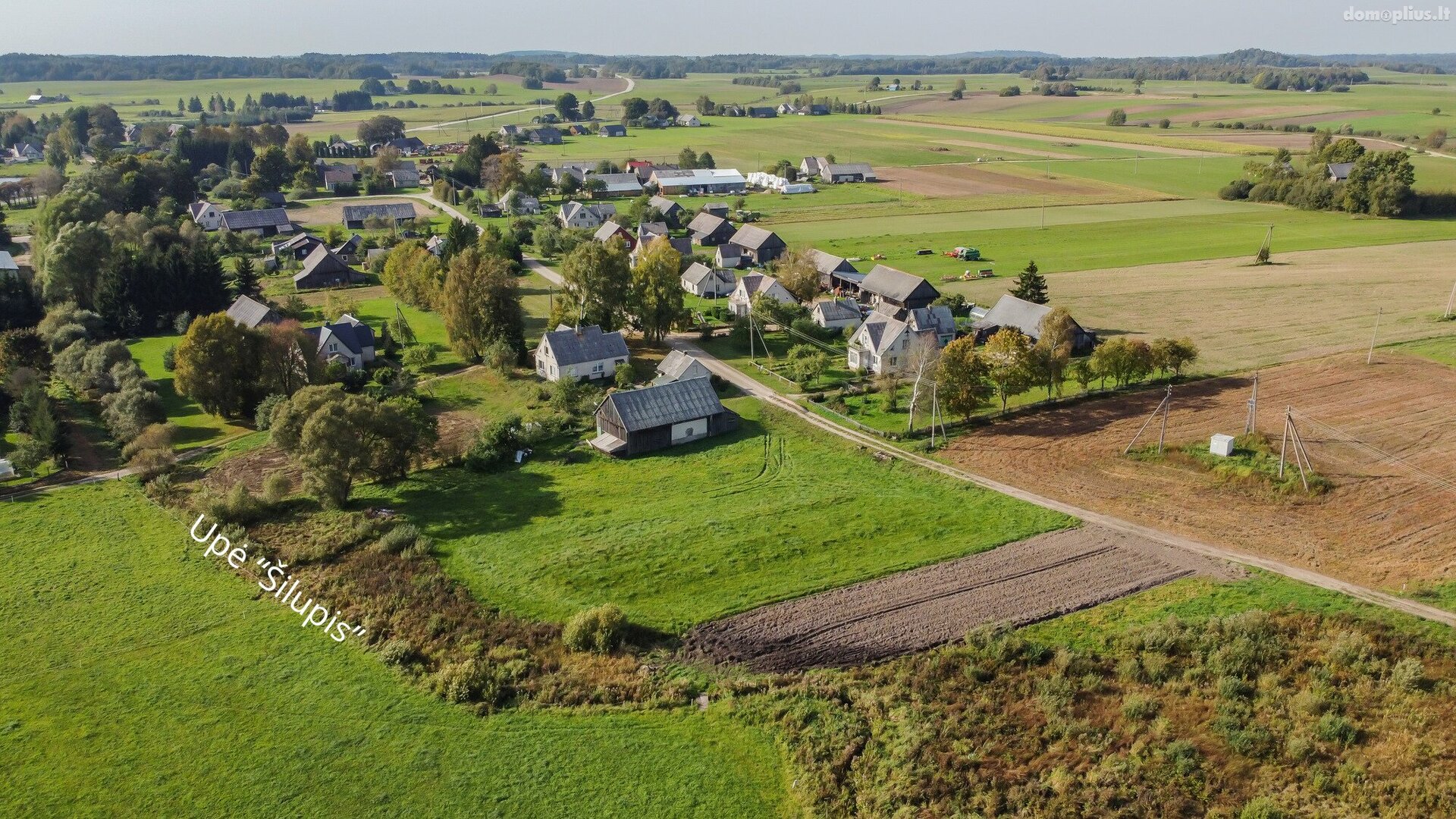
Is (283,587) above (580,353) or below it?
below

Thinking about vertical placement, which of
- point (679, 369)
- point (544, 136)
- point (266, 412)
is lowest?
point (266, 412)

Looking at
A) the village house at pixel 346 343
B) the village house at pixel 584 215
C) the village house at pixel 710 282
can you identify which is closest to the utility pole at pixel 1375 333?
the village house at pixel 710 282

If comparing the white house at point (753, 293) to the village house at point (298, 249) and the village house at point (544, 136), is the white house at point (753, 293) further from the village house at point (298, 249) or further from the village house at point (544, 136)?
the village house at point (544, 136)

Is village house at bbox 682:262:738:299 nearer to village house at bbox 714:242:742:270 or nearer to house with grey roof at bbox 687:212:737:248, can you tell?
village house at bbox 714:242:742:270

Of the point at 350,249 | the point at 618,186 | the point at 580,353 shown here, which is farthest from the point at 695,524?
the point at 618,186

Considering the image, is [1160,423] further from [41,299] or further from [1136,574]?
[41,299]

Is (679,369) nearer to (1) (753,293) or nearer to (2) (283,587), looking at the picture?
(1) (753,293)

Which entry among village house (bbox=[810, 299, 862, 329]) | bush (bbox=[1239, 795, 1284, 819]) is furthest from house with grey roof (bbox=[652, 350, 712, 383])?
bush (bbox=[1239, 795, 1284, 819])
